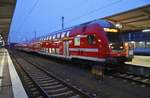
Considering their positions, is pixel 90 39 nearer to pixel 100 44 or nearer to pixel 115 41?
pixel 100 44

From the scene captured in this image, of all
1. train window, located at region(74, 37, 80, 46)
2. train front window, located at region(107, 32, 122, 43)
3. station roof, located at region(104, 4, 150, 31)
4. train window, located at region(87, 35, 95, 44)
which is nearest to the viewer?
train front window, located at region(107, 32, 122, 43)

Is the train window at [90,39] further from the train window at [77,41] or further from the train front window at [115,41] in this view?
the train window at [77,41]

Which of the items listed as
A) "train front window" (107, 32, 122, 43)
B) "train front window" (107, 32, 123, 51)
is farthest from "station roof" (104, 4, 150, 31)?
"train front window" (107, 32, 123, 51)

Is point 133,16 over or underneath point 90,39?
over

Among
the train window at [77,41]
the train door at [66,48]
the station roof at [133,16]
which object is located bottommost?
the train door at [66,48]

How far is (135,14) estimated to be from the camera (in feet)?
85.2

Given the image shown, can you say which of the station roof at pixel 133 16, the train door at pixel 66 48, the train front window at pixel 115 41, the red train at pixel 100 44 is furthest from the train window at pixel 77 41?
the station roof at pixel 133 16

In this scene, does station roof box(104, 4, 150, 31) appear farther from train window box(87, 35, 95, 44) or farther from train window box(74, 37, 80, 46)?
train window box(87, 35, 95, 44)

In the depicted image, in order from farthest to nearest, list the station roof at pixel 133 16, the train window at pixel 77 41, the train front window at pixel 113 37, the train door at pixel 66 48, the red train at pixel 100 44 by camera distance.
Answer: the station roof at pixel 133 16 → the train door at pixel 66 48 → the train window at pixel 77 41 → the train front window at pixel 113 37 → the red train at pixel 100 44

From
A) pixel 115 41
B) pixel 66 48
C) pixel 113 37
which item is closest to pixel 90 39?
pixel 113 37

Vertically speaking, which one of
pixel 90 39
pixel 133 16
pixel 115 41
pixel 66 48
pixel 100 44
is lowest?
pixel 66 48

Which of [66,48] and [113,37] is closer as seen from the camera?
[113,37]

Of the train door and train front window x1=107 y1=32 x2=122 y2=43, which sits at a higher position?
train front window x1=107 y1=32 x2=122 y2=43

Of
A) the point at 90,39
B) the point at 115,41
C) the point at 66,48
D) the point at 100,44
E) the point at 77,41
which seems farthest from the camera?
the point at 66,48
